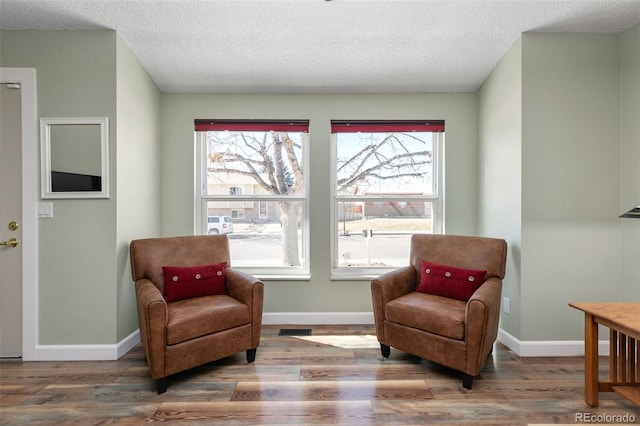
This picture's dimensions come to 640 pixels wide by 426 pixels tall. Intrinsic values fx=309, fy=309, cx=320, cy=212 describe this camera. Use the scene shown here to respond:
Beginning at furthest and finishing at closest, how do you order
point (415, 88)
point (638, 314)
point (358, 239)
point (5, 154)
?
point (358, 239) < point (415, 88) < point (5, 154) < point (638, 314)

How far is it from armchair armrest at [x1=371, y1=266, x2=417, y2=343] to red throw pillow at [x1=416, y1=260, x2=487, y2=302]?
17 centimetres

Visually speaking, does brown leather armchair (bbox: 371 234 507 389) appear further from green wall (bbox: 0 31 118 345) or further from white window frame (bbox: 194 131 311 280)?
green wall (bbox: 0 31 118 345)

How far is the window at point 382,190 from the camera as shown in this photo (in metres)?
3.23

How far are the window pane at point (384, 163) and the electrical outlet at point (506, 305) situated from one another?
1201mm

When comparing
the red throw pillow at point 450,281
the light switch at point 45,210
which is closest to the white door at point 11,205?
the light switch at point 45,210

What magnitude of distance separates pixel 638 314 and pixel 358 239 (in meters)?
2.09

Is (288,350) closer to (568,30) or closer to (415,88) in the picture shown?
(415,88)

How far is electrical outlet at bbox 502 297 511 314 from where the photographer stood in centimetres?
256

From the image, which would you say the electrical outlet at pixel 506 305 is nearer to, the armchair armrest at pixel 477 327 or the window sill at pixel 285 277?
the armchair armrest at pixel 477 327

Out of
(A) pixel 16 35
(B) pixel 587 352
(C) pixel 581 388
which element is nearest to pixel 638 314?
(B) pixel 587 352

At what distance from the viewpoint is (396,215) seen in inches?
128

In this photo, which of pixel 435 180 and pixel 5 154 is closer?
pixel 5 154

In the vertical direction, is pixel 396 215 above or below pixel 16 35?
below

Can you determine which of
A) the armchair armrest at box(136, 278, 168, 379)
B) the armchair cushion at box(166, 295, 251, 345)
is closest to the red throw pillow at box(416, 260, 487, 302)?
the armchair cushion at box(166, 295, 251, 345)
